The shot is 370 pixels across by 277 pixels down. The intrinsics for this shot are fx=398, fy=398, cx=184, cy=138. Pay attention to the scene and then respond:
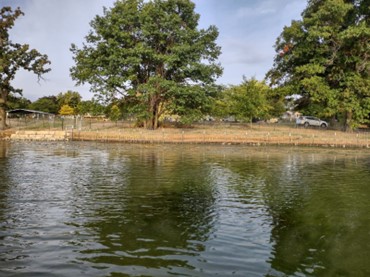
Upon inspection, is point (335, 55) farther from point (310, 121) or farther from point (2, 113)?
point (2, 113)

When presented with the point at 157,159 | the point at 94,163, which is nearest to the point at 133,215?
the point at 94,163

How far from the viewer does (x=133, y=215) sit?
1062 centimetres

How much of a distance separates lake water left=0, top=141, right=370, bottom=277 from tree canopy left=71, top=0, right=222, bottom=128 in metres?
24.8

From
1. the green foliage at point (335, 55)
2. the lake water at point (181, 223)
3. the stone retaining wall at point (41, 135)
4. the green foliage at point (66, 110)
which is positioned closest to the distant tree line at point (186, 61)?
the green foliage at point (335, 55)

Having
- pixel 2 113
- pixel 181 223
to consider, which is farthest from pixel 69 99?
pixel 181 223

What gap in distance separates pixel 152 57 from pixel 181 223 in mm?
34443

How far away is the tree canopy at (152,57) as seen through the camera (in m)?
42.4

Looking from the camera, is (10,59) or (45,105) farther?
(45,105)

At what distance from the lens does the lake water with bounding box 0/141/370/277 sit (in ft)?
23.7

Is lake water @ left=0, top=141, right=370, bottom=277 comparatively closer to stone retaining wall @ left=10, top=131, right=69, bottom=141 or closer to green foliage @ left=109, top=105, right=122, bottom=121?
stone retaining wall @ left=10, top=131, right=69, bottom=141

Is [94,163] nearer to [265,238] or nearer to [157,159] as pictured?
[157,159]

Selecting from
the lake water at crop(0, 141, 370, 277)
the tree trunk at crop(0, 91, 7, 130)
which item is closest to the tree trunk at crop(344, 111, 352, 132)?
the lake water at crop(0, 141, 370, 277)

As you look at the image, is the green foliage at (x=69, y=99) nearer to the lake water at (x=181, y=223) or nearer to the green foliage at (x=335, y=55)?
the green foliage at (x=335, y=55)

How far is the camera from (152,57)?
42469 mm
